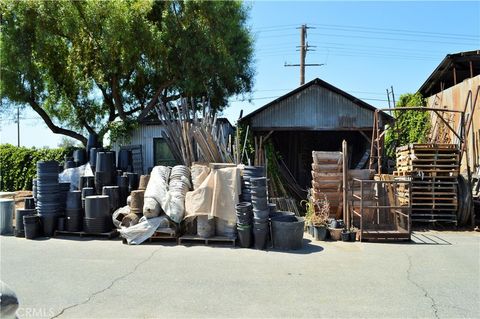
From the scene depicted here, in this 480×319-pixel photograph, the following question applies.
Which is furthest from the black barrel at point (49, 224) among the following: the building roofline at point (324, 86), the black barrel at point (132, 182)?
the building roofline at point (324, 86)

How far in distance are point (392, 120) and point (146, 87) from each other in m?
12.1

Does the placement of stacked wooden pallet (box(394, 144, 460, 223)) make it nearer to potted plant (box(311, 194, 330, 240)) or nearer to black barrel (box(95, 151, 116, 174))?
potted plant (box(311, 194, 330, 240))

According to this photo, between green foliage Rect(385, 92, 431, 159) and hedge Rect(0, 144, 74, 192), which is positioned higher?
green foliage Rect(385, 92, 431, 159)

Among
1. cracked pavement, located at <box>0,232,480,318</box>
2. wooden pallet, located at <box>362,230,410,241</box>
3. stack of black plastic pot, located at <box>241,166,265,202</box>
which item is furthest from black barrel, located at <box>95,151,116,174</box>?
wooden pallet, located at <box>362,230,410,241</box>

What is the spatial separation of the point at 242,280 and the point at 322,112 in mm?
10288

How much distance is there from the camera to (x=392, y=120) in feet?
48.6

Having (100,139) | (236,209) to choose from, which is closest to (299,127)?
(236,209)

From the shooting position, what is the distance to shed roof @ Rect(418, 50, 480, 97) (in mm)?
15423

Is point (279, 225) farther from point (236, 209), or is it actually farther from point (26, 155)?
point (26, 155)

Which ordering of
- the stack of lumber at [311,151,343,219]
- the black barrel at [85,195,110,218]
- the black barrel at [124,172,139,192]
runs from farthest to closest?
the black barrel at [124,172,139,192] < the stack of lumber at [311,151,343,219] < the black barrel at [85,195,110,218]

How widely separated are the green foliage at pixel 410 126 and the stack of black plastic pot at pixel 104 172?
36.5ft

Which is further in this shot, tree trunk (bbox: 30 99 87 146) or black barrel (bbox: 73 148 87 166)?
tree trunk (bbox: 30 99 87 146)

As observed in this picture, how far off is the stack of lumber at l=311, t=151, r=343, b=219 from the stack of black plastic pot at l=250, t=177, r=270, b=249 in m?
2.80

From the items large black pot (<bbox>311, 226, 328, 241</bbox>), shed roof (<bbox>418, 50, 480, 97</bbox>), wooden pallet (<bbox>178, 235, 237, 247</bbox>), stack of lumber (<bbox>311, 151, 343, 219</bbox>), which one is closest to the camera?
wooden pallet (<bbox>178, 235, 237, 247</bbox>)
